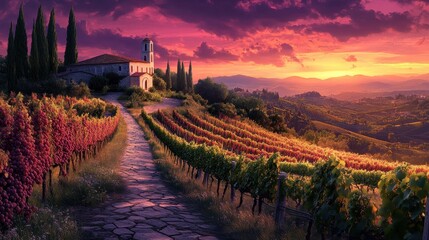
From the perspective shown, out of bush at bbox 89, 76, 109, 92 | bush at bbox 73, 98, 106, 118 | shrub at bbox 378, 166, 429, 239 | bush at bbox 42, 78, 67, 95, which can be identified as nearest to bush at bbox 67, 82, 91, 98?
bush at bbox 42, 78, 67, 95

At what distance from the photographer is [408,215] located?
16.7 feet

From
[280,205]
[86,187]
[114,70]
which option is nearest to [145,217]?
[86,187]

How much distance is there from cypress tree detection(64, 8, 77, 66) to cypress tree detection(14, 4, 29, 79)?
Result: 13.4m

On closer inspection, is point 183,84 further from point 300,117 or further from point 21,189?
point 21,189

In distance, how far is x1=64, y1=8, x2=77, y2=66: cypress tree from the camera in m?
74.9

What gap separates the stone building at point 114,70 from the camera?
72000 millimetres

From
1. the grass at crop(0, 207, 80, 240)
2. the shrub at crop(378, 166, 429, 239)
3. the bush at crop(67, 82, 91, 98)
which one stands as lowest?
the grass at crop(0, 207, 80, 240)

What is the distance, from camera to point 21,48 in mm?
61031

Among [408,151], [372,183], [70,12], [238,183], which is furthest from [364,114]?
[238,183]

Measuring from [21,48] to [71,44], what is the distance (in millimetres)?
16373

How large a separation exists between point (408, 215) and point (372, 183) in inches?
743

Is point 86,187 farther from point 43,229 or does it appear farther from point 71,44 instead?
point 71,44

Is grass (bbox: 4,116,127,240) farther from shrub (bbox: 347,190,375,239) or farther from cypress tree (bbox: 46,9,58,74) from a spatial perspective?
cypress tree (bbox: 46,9,58,74)

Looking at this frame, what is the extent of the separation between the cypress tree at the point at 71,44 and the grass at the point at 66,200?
2557 inches
